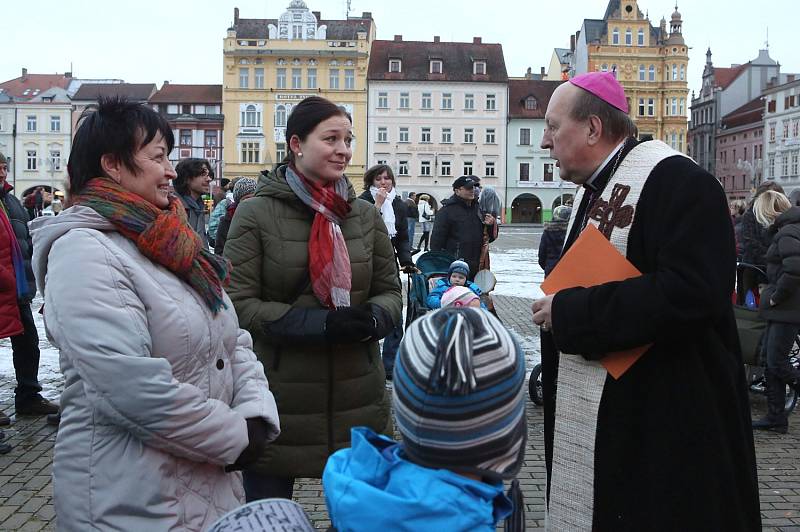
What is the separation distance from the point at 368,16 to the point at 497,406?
226 ft

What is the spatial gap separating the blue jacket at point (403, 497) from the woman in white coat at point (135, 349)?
28.3 inches

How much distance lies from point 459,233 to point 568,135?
611cm

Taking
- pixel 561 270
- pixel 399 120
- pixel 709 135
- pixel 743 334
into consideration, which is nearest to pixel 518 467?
pixel 561 270

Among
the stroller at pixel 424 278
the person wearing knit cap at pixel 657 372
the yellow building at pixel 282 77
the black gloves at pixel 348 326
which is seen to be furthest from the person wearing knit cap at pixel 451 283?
the yellow building at pixel 282 77

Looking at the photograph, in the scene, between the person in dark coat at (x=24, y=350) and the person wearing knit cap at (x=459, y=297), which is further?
the person in dark coat at (x=24, y=350)

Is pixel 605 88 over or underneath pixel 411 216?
over

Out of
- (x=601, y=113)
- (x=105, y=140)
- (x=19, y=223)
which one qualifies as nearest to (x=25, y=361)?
(x=19, y=223)

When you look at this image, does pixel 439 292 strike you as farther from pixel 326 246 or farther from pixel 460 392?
pixel 460 392

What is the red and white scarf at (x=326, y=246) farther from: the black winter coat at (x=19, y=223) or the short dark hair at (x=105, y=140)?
the black winter coat at (x=19, y=223)

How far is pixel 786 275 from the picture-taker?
6422 millimetres

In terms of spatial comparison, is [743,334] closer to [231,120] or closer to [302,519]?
[302,519]

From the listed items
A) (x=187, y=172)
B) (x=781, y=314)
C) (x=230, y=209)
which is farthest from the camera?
(x=230, y=209)

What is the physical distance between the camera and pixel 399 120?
64.2 m

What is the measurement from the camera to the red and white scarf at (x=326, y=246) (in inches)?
124
